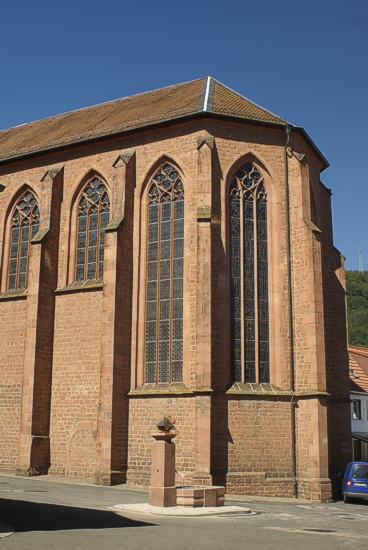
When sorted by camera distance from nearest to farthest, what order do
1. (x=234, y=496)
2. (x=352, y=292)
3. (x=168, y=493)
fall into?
(x=168, y=493) < (x=234, y=496) < (x=352, y=292)

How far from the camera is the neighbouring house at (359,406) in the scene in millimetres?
30891

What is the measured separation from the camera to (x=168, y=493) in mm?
14367

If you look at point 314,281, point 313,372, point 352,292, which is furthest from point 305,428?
point 352,292

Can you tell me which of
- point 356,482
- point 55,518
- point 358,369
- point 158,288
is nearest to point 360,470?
point 356,482

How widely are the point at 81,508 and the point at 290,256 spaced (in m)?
11.7

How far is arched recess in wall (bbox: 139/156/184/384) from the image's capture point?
21172 mm

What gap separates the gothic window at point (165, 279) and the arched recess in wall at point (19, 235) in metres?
5.42

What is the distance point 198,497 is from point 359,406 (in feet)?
70.5

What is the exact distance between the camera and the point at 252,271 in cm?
2188

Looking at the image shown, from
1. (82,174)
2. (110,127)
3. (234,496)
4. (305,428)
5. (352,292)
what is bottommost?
(234,496)

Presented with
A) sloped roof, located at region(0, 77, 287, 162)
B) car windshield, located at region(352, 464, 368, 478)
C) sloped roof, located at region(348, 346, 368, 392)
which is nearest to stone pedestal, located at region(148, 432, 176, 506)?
car windshield, located at region(352, 464, 368, 478)

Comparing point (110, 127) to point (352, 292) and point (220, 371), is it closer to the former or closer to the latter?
point (220, 371)

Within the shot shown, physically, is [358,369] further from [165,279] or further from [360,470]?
[165,279]

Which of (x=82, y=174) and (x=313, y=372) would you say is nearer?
(x=313, y=372)
